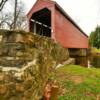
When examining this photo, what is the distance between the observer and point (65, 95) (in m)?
7.90

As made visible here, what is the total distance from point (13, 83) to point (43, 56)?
5.55 feet

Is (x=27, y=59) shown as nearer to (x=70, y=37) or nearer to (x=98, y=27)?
(x=70, y=37)

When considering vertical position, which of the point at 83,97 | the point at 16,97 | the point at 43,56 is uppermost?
the point at 43,56

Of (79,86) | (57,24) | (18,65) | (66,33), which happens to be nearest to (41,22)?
(66,33)

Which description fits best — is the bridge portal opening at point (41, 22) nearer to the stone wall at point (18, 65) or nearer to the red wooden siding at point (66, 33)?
the red wooden siding at point (66, 33)

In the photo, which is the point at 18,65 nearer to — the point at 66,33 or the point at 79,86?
the point at 79,86

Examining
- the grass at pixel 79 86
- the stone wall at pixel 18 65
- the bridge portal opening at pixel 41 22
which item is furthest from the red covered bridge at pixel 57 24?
the stone wall at pixel 18 65

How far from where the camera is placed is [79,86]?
9.02 meters

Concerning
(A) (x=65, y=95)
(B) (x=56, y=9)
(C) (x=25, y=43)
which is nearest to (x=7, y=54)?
(C) (x=25, y=43)

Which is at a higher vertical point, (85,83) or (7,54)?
(7,54)

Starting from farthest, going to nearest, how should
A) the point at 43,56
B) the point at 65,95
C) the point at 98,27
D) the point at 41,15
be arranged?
the point at 98,27, the point at 41,15, the point at 65,95, the point at 43,56

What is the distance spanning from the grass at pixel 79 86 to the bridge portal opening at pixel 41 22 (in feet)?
28.1

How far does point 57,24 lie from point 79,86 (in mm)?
7699

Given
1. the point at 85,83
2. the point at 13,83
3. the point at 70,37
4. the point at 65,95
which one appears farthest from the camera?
the point at 70,37
